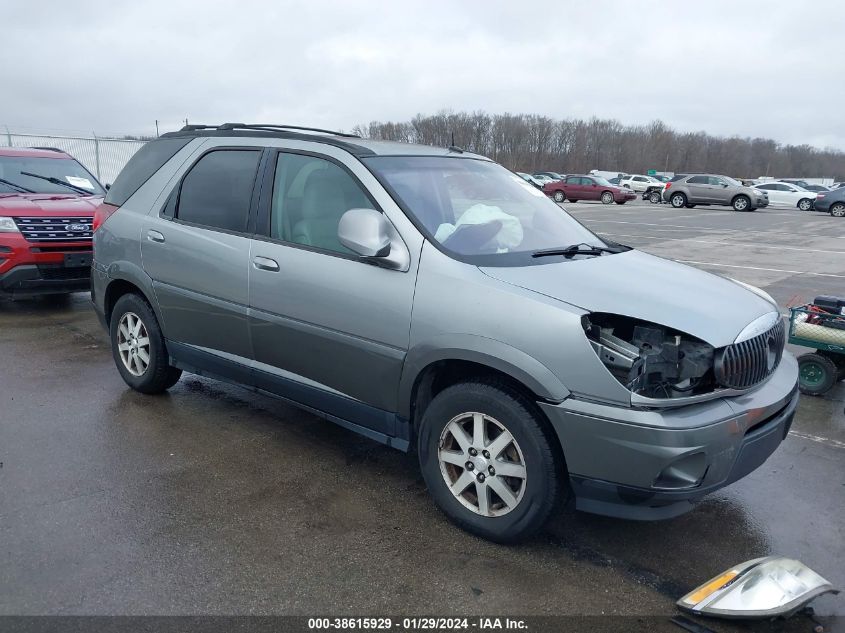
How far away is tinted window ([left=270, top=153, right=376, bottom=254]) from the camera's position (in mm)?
3760

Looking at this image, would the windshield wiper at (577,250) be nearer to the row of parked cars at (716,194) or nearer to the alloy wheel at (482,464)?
the alloy wheel at (482,464)

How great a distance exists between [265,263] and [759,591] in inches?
114

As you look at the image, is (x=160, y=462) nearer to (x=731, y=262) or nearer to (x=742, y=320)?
(x=742, y=320)

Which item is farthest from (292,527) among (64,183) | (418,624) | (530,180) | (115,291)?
(530,180)

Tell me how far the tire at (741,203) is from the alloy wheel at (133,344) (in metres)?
33.8

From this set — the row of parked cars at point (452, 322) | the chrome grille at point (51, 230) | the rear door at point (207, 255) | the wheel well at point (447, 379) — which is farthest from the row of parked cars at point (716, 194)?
the wheel well at point (447, 379)

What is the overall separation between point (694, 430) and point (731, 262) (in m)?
11.7

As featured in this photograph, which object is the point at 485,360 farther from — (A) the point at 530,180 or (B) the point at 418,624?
(A) the point at 530,180

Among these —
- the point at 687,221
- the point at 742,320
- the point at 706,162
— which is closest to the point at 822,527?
the point at 742,320

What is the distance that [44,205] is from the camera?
310 inches

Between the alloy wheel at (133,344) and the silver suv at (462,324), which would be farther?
the alloy wheel at (133,344)

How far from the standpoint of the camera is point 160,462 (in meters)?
4.06

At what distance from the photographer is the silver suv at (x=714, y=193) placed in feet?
110

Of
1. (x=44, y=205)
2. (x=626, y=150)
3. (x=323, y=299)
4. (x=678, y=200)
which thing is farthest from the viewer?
(x=626, y=150)
